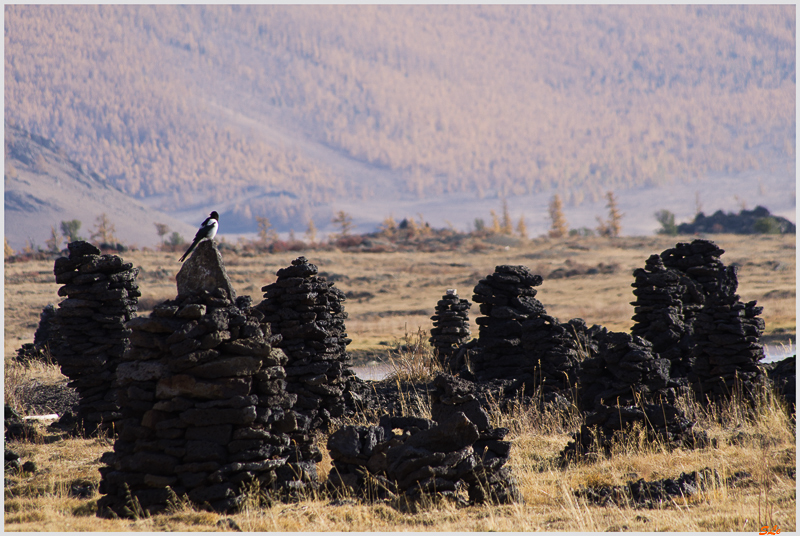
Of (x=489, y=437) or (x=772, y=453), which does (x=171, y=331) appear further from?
(x=772, y=453)

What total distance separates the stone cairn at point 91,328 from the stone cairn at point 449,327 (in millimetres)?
10775

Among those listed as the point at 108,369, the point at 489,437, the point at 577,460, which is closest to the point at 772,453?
the point at 577,460

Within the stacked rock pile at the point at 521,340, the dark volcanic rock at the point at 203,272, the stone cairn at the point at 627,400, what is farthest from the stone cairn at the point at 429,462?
the stacked rock pile at the point at 521,340

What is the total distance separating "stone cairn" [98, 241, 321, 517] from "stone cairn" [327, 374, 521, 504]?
917 millimetres

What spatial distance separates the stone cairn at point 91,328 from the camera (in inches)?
538

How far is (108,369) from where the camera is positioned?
13805 mm

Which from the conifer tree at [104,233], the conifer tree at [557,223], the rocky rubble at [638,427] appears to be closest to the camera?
the rocky rubble at [638,427]

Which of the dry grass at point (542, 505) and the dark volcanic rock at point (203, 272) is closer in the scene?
the dry grass at point (542, 505)

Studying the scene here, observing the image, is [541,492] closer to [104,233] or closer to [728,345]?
[728,345]

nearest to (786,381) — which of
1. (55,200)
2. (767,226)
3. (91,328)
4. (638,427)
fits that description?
(638,427)

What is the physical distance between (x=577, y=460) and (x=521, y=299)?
6.13 m

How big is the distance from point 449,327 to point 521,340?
22.5 feet

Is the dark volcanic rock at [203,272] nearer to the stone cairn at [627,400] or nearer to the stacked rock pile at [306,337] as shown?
the stacked rock pile at [306,337]

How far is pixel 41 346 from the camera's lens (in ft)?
79.7
